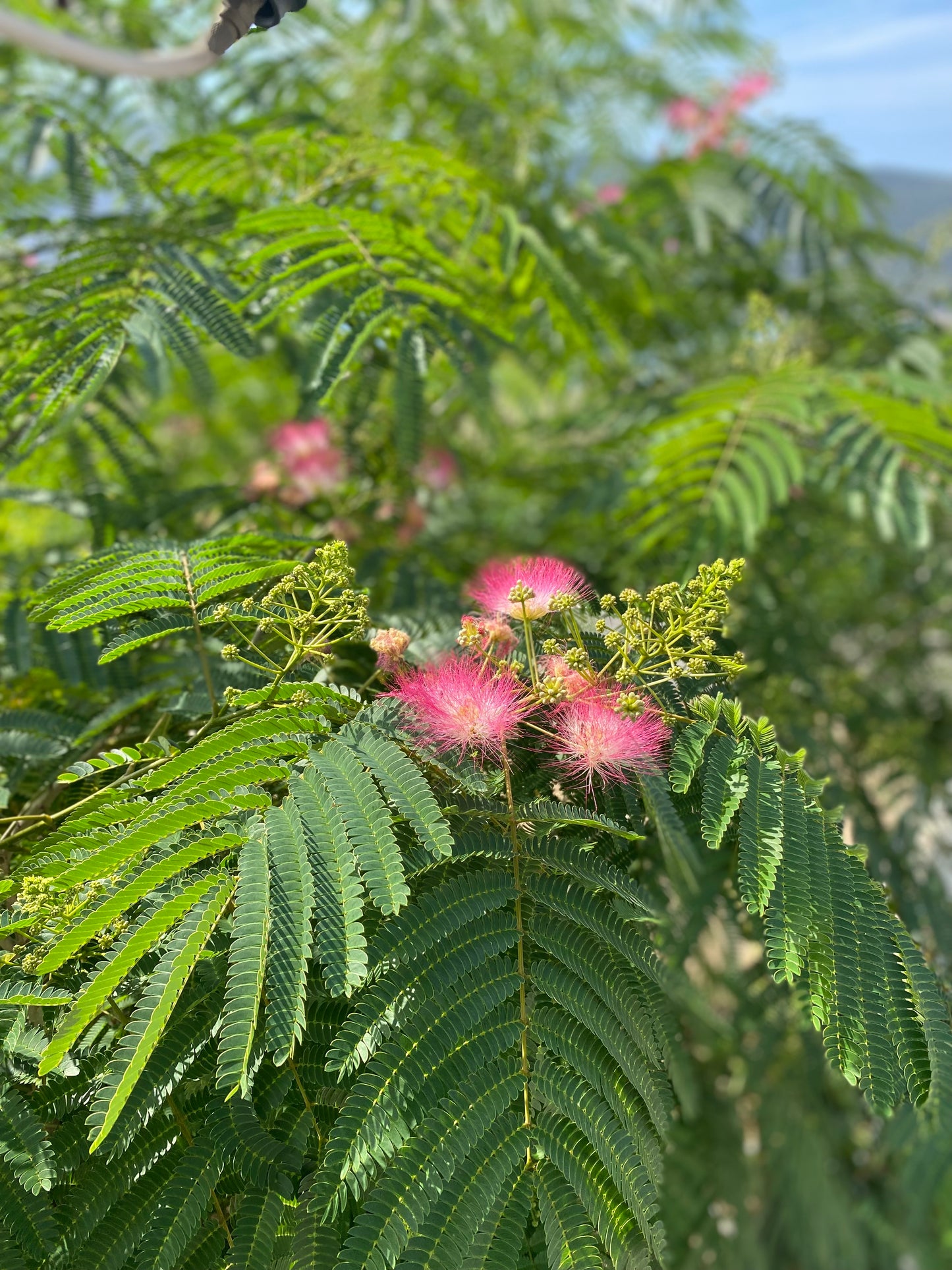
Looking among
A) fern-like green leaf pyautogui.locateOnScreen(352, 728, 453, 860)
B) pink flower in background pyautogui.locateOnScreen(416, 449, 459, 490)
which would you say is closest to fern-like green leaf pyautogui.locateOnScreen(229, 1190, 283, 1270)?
fern-like green leaf pyautogui.locateOnScreen(352, 728, 453, 860)

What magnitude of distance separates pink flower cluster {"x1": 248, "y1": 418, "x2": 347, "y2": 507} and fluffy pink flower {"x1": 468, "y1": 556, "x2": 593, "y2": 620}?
4.09 feet

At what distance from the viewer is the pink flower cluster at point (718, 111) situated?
3918 millimetres

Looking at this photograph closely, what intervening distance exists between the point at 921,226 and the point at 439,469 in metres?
2.60

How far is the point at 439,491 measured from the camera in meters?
3.22

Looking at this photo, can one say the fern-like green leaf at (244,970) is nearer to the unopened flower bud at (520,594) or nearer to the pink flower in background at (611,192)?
the unopened flower bud at (520,594)

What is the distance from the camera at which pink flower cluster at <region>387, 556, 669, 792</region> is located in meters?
1.00

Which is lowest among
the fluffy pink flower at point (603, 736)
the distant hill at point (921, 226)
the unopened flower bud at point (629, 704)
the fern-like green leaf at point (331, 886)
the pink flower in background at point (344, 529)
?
the fern-like green leaf at point (331, 886)

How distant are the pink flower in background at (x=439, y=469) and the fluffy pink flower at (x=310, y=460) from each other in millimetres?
616

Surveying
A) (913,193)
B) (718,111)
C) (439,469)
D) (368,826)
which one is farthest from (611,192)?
(368,826)

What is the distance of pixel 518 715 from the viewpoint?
1.00 metres

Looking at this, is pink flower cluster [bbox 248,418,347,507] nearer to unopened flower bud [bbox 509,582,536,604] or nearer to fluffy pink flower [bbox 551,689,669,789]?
unopened flower bud [bbox 509,582,536,604]

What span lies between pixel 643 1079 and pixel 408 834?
0.37 metres

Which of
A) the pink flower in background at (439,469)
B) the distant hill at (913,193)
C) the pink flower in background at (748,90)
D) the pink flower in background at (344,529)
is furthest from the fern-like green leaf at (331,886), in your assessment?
the distant hill at (913,193)

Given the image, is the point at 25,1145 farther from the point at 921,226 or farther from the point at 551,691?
the point at 921,226
